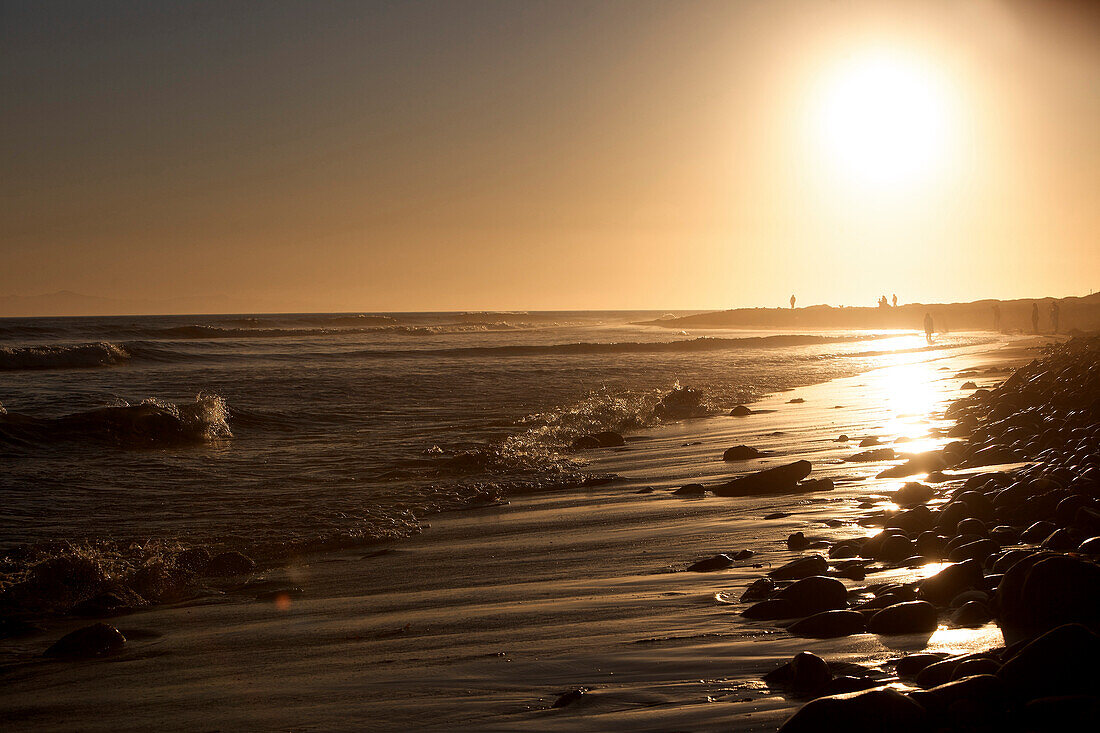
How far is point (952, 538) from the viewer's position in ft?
16.3

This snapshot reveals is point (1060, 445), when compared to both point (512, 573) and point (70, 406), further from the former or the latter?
point (70, 406)

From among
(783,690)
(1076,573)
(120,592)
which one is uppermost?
(1076,573)

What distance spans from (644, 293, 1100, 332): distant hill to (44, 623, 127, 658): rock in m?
49.7

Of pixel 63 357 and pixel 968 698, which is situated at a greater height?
pixel 63 357

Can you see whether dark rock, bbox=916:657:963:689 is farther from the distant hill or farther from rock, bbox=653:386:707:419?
the distant hill

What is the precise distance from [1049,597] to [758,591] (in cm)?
152

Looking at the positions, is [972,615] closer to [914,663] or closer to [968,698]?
[914,663]

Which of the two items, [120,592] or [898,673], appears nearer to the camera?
[898,673]

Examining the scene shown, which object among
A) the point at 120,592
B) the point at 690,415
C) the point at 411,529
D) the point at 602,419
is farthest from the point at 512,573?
the point at 690,415

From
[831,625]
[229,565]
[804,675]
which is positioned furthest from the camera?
[229,565]

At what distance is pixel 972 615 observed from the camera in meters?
3.56

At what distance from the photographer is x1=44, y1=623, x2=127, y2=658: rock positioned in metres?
4.41

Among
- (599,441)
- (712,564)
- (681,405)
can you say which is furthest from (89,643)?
(681,405)

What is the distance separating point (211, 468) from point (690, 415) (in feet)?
29.6
